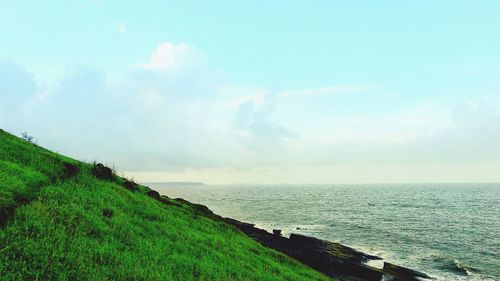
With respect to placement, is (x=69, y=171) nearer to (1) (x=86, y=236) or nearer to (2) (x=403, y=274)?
(1) (x=86, y=236)

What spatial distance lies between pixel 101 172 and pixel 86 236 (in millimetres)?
11523

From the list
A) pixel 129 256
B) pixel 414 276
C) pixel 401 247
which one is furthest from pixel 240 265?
pixel 401 247

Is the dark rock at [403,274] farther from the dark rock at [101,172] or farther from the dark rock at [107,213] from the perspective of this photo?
the dark rock at [107,213]

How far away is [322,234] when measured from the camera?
60656 millimetres

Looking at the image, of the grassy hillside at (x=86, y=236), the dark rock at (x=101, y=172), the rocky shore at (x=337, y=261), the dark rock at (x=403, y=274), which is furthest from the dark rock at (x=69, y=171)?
the dark rock at (x=403, y=274)

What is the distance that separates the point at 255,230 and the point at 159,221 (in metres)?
35.4

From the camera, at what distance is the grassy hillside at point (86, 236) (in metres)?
8.96

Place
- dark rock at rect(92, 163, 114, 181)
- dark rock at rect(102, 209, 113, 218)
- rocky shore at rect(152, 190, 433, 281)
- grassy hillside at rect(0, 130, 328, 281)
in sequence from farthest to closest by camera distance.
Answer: rocky shore at rect(152, 190, 433, 281) → dark rock at rect(92, 163, 114, 181) → dark rock at rect(102, 209, 113, 218) → grassy hillside at rect(0, 130, 328, 281)

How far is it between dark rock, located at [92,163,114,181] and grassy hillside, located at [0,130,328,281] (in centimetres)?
201

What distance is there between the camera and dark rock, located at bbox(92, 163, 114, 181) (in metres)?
21.2

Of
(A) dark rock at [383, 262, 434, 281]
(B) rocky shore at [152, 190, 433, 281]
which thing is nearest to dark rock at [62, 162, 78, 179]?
(B) rocky shore at [152, 190, 433, 281]

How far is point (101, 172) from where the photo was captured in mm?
21750

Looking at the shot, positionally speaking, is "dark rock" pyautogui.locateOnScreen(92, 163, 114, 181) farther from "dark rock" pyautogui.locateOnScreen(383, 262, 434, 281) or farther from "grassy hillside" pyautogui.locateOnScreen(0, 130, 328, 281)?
"dark rock" pyautogui.locateOnScreen(383, 262, 434, 281)

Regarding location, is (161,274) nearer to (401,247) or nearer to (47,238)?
(47,238)
